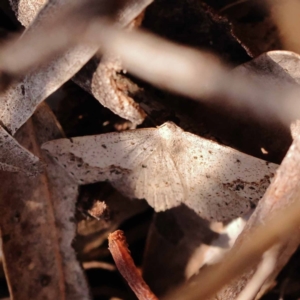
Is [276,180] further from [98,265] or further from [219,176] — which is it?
[98,265]

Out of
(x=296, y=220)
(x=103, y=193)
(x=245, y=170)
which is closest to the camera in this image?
(x=296, y=220)

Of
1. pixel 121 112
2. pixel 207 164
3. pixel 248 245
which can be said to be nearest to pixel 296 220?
pixel 248 245

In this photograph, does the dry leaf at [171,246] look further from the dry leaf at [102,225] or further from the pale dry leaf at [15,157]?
the pale dry leaf at [15,157]

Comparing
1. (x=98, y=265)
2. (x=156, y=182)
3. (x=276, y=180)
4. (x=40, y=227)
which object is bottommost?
(x=98, y=265)

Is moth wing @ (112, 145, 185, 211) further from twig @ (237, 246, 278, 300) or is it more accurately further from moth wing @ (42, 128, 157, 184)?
twig @ (237, 246, 278, 300)

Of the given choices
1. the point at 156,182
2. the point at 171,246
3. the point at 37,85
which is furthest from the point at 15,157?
the point at 171,246

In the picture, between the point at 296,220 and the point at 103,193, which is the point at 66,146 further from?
the point at 296,220
